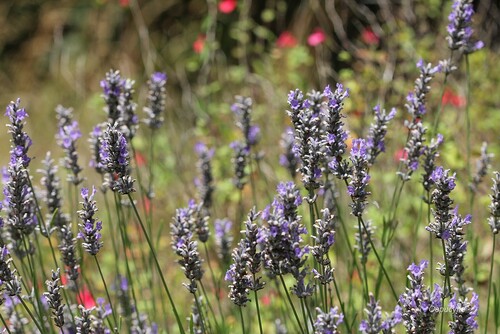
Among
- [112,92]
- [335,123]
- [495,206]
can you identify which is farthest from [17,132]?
[495,206]

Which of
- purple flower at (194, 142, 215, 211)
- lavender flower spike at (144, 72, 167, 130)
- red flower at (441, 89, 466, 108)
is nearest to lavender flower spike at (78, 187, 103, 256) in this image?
lavender flower spike at (144, 72, 167, 130)

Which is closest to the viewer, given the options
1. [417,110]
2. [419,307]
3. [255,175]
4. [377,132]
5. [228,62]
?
[419,307]

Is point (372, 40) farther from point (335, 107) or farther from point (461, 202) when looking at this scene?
point (335, 107)

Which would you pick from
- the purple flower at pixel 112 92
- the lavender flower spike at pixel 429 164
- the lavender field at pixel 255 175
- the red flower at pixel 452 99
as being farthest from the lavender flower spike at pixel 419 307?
the red flower at pixel 452 99

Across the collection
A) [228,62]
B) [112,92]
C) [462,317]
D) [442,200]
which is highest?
[228,62]

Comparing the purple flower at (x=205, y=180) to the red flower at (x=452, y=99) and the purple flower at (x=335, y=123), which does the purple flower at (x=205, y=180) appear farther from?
the red flower at (x=452, y=99)

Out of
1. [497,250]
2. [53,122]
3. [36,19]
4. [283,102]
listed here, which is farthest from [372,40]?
[36,19]

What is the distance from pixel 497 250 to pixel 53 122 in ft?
15.3

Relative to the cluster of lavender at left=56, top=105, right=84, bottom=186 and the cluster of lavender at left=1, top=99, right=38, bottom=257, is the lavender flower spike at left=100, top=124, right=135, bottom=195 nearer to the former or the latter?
the cluster of lavender at left=1, top=99, right=38, bottom=257

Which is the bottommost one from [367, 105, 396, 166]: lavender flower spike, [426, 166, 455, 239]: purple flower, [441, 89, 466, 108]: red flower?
[426, 166, 455, 239]: purple flower

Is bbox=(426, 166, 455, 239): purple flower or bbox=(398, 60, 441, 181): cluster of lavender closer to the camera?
bbox=(426, 166, 455, 239): purple flower

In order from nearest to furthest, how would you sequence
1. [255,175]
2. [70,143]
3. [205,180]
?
[70,143]
[205,180]
[255,175]

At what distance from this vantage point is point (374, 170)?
4.46 meters

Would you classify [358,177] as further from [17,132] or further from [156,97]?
[156,97]
